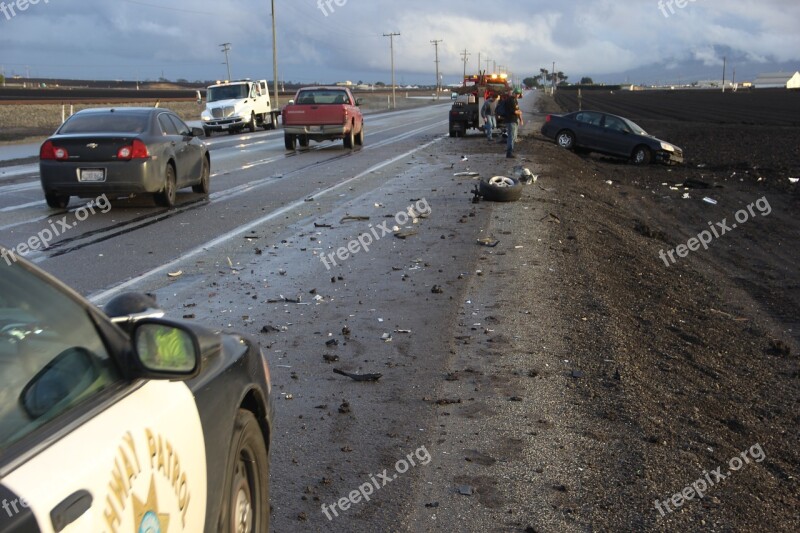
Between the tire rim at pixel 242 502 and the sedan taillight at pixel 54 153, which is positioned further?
the sedan taillight at pixel 54 153

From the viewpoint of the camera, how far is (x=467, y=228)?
43.7ft

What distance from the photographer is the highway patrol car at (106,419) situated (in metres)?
2.19

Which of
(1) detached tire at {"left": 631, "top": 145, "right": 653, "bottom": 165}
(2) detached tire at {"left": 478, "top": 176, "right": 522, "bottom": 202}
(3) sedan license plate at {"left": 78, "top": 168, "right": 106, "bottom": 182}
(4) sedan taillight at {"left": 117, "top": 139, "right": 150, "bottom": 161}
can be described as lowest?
(1) detached tire at {"left": 631, "top": 145, "right": 653, "bottom": 165}

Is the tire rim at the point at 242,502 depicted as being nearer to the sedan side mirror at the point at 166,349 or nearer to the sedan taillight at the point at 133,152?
the sedan side mirror at the point at 166,349

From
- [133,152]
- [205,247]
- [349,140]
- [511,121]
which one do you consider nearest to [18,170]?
[133,152]

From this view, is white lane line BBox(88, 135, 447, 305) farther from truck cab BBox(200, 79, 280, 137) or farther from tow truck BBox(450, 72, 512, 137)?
truck cab BBox(200, 79, 280, 137)

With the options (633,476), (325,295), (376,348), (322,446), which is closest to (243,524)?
(322,446)
